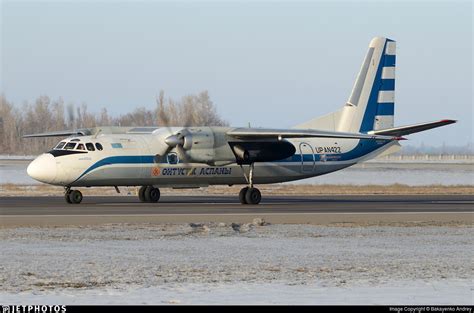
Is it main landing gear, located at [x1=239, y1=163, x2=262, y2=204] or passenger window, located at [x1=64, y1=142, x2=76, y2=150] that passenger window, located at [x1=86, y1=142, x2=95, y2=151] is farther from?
main landing gear, located at [x1=239, y1=163, x2=262, y2=204]

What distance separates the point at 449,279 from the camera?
15.7m

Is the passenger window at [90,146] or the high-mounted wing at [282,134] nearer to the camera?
the passenger window at [90,146]

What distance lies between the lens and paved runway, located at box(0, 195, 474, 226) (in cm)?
2661

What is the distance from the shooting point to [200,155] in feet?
116

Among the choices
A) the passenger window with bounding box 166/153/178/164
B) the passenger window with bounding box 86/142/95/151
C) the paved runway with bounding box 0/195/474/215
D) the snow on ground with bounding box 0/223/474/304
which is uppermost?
the passenger window with bounding box 86/142/95/151

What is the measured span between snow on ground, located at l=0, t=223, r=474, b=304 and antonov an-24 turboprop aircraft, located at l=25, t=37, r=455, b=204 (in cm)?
980

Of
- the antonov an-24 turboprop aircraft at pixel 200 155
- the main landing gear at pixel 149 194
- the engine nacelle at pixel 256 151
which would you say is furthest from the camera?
the main landing gear at pixel 149 194

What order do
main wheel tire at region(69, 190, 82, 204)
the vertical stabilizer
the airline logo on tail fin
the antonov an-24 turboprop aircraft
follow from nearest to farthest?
1. the antonov an-24 turboprop aircraft
2. main wheel tire at region(69, 190, 82, 204)
3. the vertical stabilizer
4. the airline logo on tail fin

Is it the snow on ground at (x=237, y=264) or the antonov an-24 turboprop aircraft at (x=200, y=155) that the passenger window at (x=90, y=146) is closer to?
the antonov an-24 turboprop aircraft at (x=200, y=155)

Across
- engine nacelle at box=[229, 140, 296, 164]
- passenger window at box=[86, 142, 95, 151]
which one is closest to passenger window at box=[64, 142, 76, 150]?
passenger window at box=[86, 142, 95, 151]

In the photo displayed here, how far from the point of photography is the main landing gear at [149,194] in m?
36.7

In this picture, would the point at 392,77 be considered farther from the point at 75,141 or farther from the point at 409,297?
the point at 409,297

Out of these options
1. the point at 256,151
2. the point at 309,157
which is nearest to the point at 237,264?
the point at 256,151

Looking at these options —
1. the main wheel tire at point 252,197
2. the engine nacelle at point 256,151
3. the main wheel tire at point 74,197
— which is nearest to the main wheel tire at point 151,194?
the main wheel tire at point 74,197
